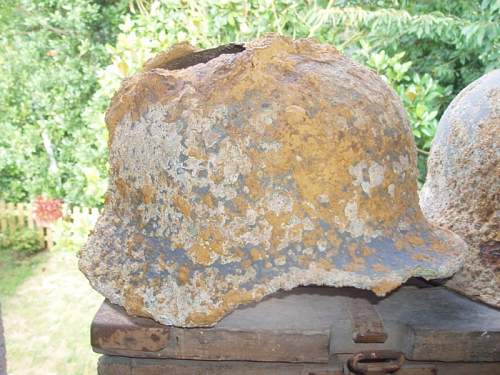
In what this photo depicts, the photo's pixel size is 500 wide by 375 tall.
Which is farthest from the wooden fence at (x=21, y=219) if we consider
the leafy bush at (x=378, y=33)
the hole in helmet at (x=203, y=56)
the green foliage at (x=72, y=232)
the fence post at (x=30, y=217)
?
the hole in helmet at (x=203, y=56)

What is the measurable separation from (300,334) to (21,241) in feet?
14.3

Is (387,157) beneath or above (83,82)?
above

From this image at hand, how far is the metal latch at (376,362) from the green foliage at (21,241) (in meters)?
4.31

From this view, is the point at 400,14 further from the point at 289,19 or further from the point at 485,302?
the point at 485,302

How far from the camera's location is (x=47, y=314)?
386cm

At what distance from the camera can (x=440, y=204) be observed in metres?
1.35

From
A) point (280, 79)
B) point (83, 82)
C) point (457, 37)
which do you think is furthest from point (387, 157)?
point (83, 82)

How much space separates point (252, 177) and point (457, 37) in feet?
8.83

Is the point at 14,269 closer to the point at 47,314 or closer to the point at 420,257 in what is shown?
the point at 47,314

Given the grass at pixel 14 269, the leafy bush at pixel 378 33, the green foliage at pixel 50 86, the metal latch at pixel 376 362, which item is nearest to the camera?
the metal latch at pixel 376 362

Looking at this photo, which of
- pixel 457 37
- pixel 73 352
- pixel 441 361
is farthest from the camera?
pixel 73 352

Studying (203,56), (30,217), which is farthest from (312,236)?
(30,217)

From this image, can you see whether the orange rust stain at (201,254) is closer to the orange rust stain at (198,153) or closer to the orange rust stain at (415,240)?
the orange rust stain at (198,153)

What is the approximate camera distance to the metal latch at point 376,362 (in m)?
1.07
